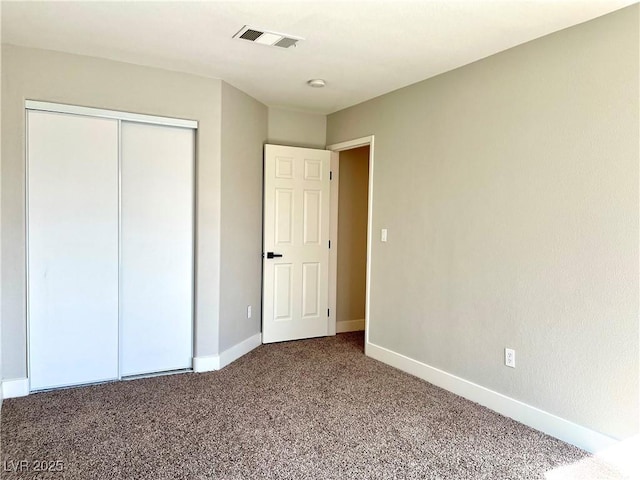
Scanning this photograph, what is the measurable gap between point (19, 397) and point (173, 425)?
1218 mm

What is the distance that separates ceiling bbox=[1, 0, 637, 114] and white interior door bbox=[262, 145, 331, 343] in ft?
3.62

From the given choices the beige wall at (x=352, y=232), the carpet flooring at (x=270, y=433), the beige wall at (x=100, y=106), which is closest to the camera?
the carpet flooring at (x=270, y=433)

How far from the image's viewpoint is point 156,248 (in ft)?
11.5

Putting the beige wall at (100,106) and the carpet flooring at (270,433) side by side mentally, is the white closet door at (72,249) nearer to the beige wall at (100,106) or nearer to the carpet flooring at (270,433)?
the beige wall at (100,106)

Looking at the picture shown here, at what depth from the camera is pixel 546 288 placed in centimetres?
265

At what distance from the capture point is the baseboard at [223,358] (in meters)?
3.62

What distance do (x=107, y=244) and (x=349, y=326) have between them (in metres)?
2.78

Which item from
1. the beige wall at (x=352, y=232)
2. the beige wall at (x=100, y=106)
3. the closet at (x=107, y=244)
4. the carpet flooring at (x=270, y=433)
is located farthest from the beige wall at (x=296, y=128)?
the carpet flooring at (x=270, y=433)

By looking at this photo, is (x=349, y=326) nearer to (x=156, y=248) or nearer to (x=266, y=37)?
(x=156, y=248)

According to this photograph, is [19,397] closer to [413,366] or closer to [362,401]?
[362,401]

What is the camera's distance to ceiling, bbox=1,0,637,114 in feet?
7.74

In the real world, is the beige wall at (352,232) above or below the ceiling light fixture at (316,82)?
below

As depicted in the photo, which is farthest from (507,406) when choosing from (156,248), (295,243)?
(156,248)

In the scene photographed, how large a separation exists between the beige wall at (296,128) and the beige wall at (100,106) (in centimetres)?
101
